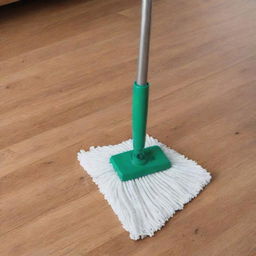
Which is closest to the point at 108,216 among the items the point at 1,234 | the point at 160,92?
the point at 1,234

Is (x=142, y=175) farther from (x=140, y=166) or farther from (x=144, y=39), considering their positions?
(x=144, y=39)

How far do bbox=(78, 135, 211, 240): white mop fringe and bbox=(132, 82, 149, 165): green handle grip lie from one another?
0.19 feet

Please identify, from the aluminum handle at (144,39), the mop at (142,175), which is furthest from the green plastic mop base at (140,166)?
the aluminum handle at (144,39)

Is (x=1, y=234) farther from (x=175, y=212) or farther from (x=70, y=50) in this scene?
(x=70, y=50)

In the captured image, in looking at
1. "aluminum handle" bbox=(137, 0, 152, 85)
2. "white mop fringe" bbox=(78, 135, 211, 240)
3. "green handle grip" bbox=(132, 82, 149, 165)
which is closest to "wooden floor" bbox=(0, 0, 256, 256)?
"white mop fringe" bbox=(78, 135, 211, 240)

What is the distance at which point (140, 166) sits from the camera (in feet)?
3.71

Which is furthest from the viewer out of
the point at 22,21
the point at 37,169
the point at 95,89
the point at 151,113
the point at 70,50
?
the point at 22,21

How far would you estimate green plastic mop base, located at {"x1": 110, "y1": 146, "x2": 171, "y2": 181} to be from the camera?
112 cm

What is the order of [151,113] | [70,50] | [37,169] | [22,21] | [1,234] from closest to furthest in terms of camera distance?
[1,234], [37,169], [151,113], [70,50], [22,21]

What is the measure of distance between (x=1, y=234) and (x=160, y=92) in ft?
2.29

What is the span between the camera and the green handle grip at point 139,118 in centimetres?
103

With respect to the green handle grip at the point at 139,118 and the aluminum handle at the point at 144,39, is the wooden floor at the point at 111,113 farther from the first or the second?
the aluminum handle at the point at 144,39

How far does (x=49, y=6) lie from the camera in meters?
2.08

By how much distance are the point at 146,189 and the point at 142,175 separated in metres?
0.04
